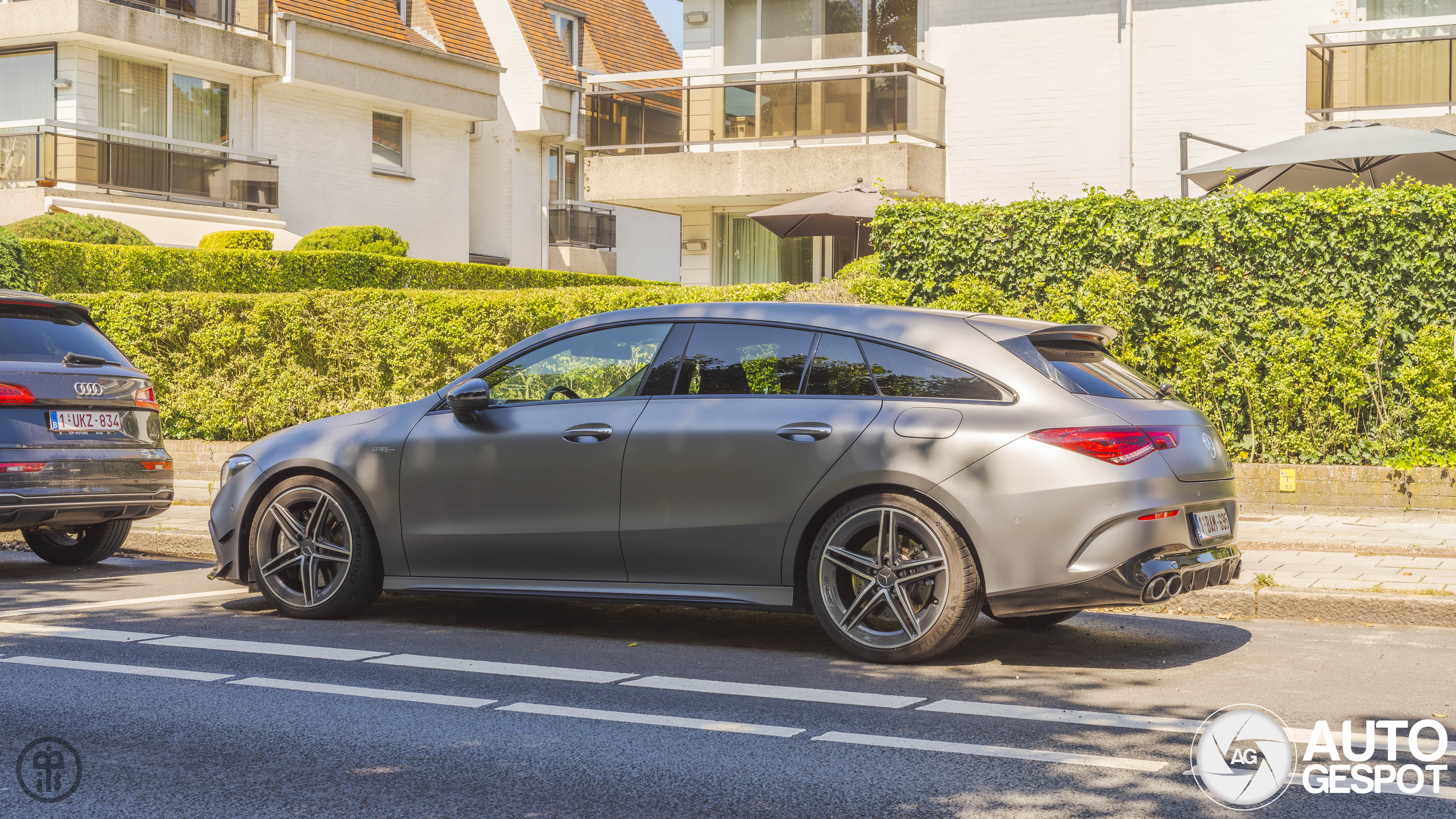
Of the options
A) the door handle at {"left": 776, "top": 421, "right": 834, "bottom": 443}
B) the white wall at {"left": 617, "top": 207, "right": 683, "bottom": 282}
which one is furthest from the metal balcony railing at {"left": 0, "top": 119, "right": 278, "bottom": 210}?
the door handle at {"left": 776, "top": 421, "right": 834, "bottom": 443}

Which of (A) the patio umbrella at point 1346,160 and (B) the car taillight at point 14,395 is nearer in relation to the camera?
(B) the car taillight at point 14,395

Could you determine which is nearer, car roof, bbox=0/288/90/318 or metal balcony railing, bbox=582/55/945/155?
car roof, bbox=0/288/90/318

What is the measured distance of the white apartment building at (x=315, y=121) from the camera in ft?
82.9

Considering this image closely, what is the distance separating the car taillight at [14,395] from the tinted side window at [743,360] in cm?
431

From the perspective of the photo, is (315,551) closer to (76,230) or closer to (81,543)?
(81,543)

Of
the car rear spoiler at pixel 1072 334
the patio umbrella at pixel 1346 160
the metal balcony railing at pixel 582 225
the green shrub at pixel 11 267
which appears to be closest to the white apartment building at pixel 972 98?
the patio umbrella at pixel 1346 160

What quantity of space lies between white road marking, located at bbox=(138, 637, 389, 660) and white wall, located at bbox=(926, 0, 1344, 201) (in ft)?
49.6

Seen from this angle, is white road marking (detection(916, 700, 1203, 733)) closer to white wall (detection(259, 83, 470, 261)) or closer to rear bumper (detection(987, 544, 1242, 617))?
rear bumper (detection(987, 544, 1242, 617))

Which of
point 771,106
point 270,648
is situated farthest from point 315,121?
point 270,648

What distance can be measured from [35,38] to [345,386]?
52.3ft

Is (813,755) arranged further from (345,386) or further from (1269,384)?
(345,386)

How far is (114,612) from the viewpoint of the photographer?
24.4 feet

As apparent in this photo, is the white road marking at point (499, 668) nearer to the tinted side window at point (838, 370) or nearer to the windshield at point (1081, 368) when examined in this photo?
the tinted side window at point (838, 370)

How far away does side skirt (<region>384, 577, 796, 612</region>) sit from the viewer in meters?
6.12
